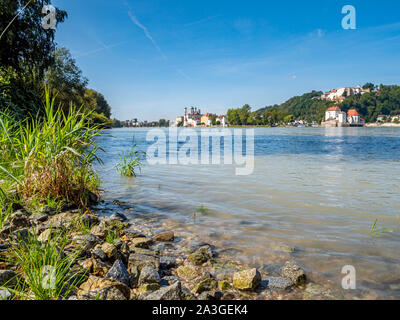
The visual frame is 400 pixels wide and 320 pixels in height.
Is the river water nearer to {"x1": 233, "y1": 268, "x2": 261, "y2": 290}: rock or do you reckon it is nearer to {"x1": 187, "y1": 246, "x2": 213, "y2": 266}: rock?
{"x1": 187, "y1": 246, "x2": 213, "y2": 266}: rock

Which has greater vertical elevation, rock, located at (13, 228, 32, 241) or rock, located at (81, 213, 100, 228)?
rock, located at (13, 228, 32, 241)

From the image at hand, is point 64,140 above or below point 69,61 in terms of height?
below

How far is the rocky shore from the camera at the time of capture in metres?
2.47

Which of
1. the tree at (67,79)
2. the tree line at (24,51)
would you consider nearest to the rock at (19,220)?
the tree line at (24,51)

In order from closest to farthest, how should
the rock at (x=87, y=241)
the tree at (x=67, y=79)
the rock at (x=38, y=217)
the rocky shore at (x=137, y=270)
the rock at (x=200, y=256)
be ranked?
the rocky shore at (x=137, y=270), the rock at (x=87, y=241), the rock at (x=200, y=256), the rock at (x=38, y=217), the tree at (x=67, y=79)

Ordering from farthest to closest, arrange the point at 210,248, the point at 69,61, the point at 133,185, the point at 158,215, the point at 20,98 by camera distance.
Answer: the point at 69,61 < the point at 20,98 < the point at 133,185 < the point at 158,215 < the point at 210,248

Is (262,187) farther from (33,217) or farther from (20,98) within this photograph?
(20,98)

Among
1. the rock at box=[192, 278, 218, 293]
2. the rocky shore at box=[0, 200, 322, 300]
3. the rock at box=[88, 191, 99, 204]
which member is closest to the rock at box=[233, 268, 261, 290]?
the rocky shore at box=[0, 200, 322, 300]

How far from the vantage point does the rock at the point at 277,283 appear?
9.73 ft

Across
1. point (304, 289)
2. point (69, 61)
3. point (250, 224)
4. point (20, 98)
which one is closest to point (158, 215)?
point (250, 224)

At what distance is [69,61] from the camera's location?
45438 mm

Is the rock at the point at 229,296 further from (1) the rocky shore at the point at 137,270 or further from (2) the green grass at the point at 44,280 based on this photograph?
(2) the green grass at the point at 44,280
